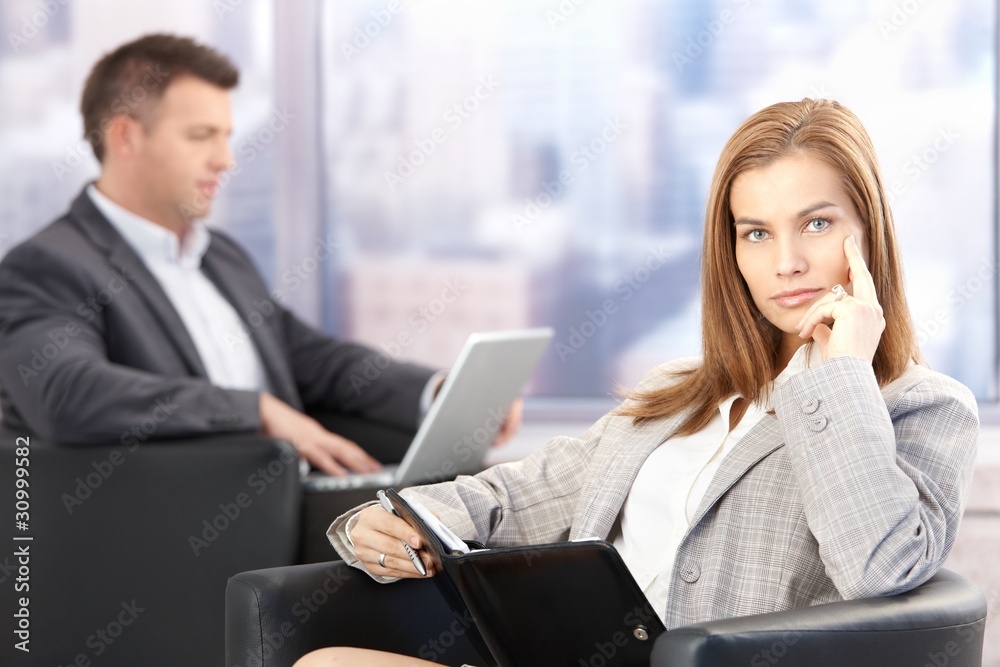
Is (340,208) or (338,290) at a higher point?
(340,208)

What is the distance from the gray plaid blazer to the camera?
4.18ft

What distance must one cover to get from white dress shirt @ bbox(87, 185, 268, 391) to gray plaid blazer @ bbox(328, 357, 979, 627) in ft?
4.49

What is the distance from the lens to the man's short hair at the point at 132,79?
9.51 feet

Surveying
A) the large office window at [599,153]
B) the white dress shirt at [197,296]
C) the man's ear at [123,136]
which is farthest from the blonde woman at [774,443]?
the large office window at [599,153]

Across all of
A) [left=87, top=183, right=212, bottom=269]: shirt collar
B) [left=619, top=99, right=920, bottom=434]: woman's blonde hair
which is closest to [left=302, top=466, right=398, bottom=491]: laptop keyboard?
[left=87, top=183, right=212, bottom=269]: shirt collar

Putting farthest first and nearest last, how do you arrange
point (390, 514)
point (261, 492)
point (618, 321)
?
1. point (618, 321)
2. point (261, 492)
3. point (390, 514)

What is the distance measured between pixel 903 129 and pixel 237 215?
7.09ft

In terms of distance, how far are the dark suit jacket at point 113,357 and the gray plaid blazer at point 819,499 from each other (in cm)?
92

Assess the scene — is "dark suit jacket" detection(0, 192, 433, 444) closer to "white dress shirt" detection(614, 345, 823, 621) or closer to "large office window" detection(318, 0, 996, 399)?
"large office window" detection(318, 0, 996, 399)

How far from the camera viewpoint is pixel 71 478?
2289 millimetres

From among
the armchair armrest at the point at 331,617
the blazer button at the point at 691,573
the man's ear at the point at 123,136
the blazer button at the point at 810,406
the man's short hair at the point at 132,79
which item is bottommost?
the armchair armrest at the point at 331,617

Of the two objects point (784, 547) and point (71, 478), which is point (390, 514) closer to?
point (784, 547)

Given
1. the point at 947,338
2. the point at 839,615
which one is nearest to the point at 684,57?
the point at 947,338

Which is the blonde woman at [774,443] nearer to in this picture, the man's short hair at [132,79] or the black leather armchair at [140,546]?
the black leather armchair at [140,546]
